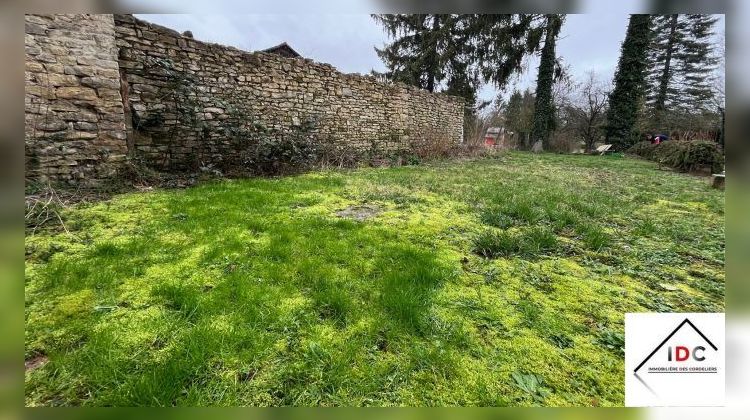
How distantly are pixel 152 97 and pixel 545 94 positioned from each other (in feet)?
61.0

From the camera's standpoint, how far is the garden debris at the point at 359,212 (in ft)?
Result: 11.9

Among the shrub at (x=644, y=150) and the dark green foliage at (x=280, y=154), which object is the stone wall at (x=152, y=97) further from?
the shrub at (x=644, y=150)

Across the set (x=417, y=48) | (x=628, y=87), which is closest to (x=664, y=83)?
(x=628, y=87)

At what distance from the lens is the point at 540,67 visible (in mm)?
16641

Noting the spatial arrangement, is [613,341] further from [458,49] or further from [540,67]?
[540,67]

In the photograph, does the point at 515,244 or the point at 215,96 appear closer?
the point at 515,244

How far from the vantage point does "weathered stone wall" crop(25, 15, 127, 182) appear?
3.50 metres

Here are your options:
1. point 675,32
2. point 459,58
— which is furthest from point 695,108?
point 459,58

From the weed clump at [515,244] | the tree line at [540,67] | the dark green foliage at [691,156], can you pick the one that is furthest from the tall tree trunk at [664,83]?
the weed clump at [515,244]

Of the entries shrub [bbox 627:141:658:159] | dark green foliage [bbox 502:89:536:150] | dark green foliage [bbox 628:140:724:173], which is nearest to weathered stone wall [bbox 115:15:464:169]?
dark green foliage [bbox 628:140:724:173]

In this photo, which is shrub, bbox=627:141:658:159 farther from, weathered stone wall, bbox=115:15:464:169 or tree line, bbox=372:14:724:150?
weathered stone wall, bbox=115:15:464:169

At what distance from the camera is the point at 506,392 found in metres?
1.22

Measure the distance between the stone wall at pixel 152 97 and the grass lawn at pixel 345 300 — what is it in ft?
3.36

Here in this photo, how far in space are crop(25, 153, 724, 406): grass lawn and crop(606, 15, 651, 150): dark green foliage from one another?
17.4 m
